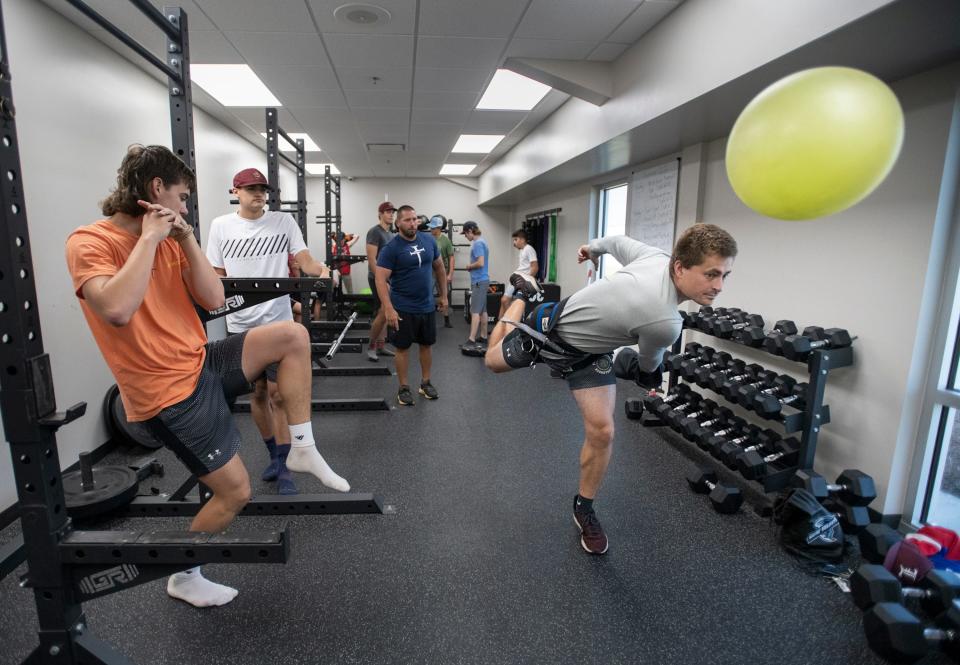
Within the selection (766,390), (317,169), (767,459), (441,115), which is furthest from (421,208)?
(767,459)

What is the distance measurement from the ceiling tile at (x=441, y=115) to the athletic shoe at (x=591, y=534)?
13.4 feet

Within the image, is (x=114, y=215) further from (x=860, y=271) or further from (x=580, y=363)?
(x=860, y=271)

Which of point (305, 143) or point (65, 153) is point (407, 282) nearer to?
point (65, 153)

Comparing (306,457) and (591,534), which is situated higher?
(306,457)

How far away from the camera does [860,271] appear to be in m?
2.29

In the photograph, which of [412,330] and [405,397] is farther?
[405,397]

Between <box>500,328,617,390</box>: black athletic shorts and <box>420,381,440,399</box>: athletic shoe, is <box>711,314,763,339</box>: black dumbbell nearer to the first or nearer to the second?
<box>500,328,617,390</box>: black athletic shorts

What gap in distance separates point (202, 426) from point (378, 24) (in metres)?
2.67

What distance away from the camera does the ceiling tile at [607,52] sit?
3191 millimetres

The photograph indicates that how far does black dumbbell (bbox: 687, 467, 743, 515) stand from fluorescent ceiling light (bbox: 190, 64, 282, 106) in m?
4.15

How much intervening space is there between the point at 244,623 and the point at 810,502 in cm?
218

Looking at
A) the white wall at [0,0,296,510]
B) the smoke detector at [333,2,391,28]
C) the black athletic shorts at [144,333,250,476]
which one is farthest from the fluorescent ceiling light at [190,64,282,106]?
the black athletic shorts at [144,333,250,476]

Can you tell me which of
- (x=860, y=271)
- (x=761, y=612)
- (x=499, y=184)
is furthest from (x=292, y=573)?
(x=499, y=184)

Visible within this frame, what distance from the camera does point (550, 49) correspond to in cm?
327
